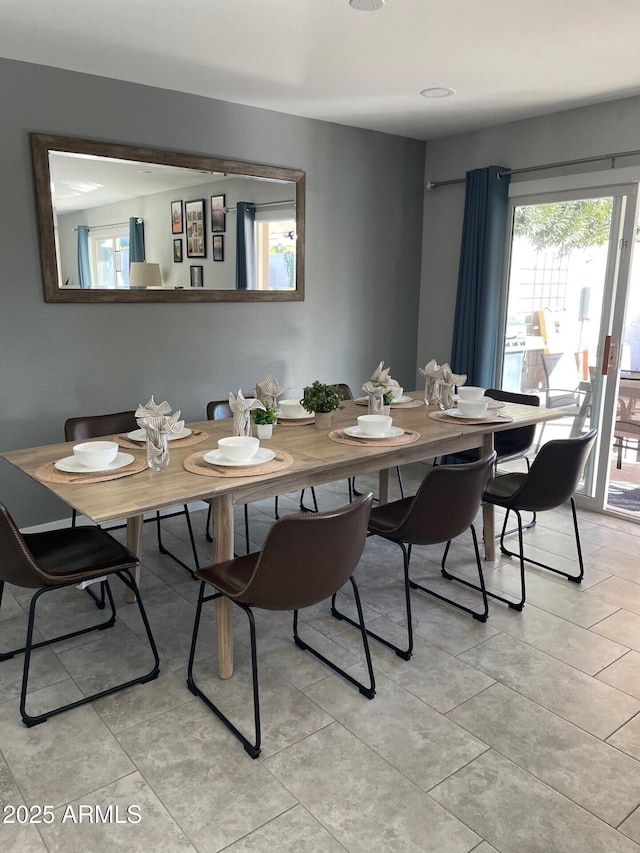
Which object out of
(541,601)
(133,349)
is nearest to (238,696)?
(541,601)

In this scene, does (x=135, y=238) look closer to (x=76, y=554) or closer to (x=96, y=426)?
(x=96, y=426)

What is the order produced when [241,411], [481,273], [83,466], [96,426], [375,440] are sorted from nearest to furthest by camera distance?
[83,466]
[241,411]
[375,440]
[96,426]
[481,273]

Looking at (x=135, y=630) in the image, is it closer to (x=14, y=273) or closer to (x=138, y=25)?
(x=14, y=273)

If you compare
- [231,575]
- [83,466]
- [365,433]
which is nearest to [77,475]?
[83,466]

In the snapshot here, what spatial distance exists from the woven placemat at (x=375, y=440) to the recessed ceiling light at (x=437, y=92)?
207 centimetres

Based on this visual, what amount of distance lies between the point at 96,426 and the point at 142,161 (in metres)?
1.59

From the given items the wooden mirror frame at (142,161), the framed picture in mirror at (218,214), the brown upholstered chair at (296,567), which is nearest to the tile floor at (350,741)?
the brown upholstered chair at (296,567)

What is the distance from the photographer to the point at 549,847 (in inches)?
68.3

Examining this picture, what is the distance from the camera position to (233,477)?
90.9 inches

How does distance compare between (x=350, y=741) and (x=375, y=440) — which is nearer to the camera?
(x=350, y=741)

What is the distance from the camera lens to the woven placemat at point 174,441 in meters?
2.73

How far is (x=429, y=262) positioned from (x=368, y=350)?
2.93 ft

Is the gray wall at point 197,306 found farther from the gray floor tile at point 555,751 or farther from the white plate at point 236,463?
the gray floor tile at point 555,751

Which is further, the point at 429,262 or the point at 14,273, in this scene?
the point at 429,262
